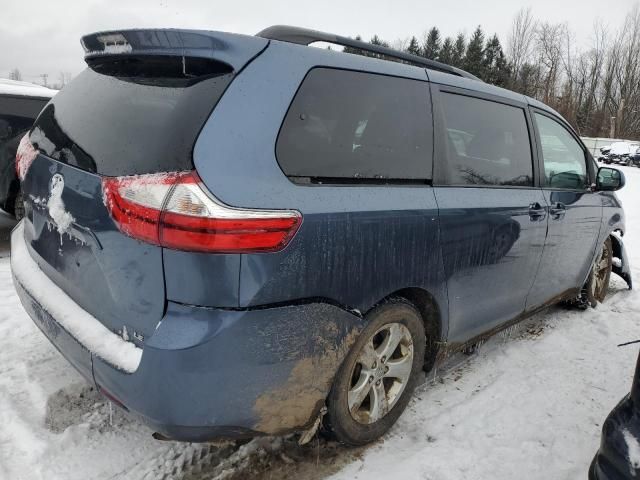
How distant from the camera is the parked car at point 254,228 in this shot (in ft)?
5.42

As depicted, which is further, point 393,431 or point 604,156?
point 604,156

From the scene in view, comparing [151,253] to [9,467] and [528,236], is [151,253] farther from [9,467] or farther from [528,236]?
[528,236]

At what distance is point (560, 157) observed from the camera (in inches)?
142

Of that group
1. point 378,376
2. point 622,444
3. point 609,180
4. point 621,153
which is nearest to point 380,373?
point 378,376

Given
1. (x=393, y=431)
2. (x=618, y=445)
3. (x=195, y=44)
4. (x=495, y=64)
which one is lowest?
(x=393, y=431)

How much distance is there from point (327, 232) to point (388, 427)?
1.18m

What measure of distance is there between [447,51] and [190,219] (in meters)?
62.8

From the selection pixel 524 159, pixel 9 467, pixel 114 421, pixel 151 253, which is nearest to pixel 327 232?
pixel 151 253

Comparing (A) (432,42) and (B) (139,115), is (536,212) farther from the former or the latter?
(A) (432,42)

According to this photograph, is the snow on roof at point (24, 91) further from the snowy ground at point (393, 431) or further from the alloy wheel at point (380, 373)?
the alloy wheel at point (380, 373)

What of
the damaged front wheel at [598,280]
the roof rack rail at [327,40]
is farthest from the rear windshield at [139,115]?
the damaged front wheel at [598,280]

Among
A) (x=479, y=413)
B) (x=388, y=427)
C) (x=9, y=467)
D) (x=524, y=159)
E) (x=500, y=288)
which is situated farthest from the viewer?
(x=524, y=159)

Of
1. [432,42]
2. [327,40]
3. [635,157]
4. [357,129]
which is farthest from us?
[432,42]

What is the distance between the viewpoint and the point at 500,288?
2936 millimetres
